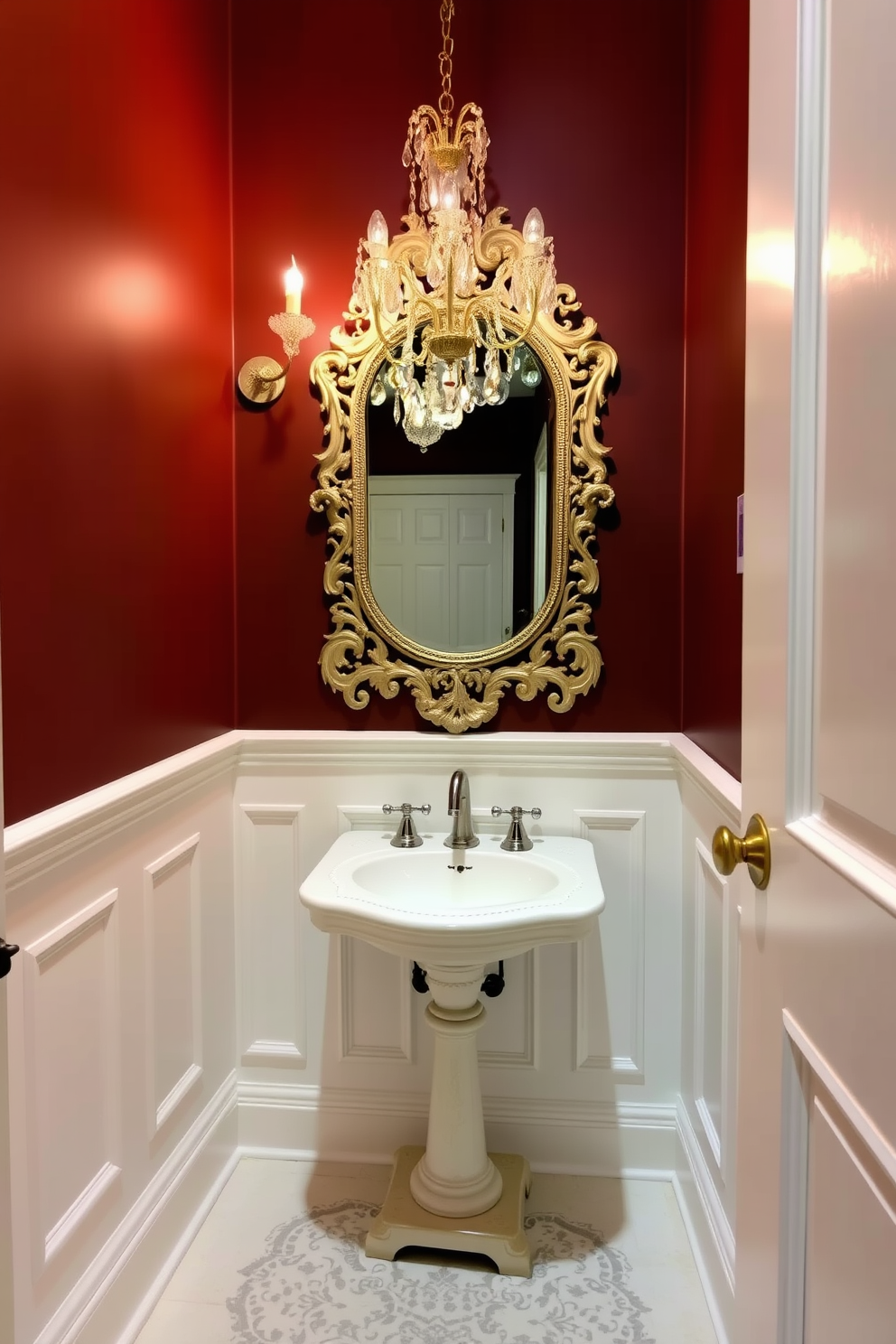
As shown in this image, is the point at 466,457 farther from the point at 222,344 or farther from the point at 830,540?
the point at 830,540

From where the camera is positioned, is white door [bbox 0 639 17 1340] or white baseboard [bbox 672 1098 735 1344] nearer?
white door [bbox 0 639 17 1340]

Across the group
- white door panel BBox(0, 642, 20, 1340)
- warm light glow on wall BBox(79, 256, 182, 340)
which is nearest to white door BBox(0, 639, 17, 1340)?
white door panel BBox(0, 642, 20, 1340)

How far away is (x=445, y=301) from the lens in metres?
1.63

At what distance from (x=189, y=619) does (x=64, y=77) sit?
0.89 m

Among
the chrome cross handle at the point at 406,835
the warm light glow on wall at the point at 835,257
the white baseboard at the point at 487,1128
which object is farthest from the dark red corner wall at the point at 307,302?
the white baseboard at the point at 487,1128

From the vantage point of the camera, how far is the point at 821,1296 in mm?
601

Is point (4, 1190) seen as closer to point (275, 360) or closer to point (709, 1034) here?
point (709, 1034)

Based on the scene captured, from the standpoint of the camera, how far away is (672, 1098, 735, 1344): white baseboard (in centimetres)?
134

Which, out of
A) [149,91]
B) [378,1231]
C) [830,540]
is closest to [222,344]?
[149,91]

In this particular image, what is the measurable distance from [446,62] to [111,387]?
1.12 m

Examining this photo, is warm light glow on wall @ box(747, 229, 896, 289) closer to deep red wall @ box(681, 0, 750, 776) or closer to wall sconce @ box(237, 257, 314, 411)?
deep red wall @ box(681, 0, 750, 776)

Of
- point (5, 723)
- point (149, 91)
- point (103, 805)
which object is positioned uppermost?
point (149, 91)

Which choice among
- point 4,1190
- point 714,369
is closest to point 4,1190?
point 4,1190

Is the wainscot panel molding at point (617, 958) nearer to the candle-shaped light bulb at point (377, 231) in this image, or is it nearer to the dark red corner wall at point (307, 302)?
the dark red corner wall at point (307, 302)
